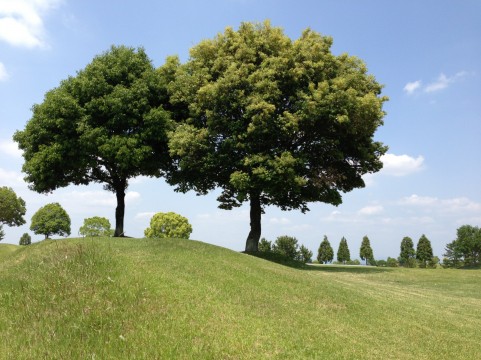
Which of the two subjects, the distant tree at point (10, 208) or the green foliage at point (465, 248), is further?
the distant tree at point (10, 208)

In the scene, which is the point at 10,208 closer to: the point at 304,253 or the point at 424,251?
the point at 304,253

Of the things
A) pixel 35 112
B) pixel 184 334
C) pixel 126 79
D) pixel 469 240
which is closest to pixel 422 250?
pixel 469 240

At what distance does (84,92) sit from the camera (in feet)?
111

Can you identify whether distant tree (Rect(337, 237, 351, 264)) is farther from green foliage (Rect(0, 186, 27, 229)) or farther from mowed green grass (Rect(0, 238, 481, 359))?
green foliage (Rect(0, 186, 27, 229))

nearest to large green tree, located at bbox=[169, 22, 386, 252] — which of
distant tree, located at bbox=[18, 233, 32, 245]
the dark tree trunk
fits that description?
the dark tree trunk

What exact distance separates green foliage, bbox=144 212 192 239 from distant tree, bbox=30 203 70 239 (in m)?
19.3

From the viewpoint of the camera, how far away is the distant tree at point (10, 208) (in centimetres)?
7875

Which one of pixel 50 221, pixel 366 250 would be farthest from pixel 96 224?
pixel 366 250

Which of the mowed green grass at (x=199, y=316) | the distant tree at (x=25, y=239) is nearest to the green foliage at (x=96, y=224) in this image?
the distant tree at (x=25, y=239)

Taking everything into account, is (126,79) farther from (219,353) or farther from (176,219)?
(176,219)

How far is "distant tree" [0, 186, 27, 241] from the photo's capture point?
78750 mm

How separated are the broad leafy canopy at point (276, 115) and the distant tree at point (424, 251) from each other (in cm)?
4090

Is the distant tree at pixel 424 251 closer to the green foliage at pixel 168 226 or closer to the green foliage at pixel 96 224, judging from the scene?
the green foliage at pixel 168 226

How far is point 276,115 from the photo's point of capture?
98.3ft
